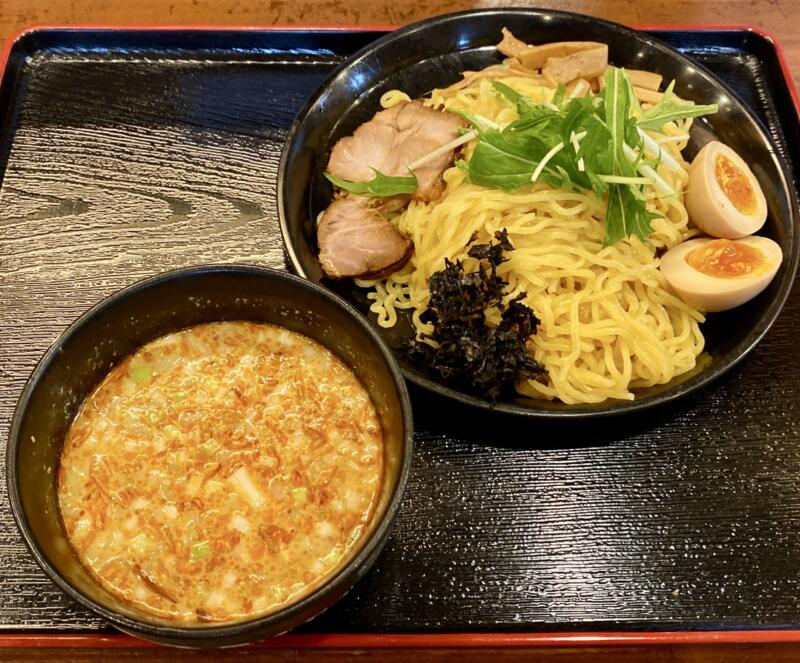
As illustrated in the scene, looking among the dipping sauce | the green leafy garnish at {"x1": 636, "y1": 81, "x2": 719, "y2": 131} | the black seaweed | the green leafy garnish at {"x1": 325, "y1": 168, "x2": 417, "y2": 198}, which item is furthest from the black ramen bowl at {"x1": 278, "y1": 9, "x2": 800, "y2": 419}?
the dipping sauce

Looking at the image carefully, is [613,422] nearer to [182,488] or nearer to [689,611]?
[689,611]

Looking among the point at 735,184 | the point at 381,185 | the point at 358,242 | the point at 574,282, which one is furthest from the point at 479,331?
the point at 735,184

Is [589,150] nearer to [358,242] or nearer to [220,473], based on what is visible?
[358,242]

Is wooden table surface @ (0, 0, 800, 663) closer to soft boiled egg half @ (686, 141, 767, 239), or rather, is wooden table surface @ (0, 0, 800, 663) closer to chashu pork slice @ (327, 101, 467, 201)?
chashu pork slice @ (327, 101, 467, 201)

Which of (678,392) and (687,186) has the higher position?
(687,186)

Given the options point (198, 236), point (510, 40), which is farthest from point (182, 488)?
point (510, 40)
